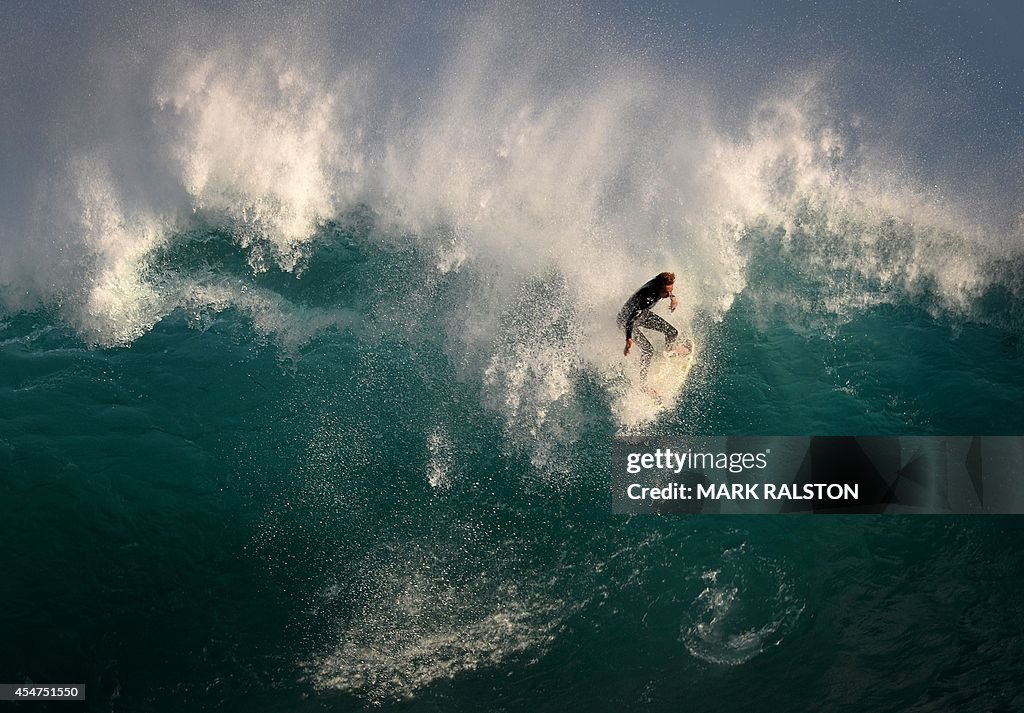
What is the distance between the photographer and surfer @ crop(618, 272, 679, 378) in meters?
10.7

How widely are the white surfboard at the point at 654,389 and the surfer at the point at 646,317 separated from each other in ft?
0.50

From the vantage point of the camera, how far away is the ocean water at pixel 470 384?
995 centimetres

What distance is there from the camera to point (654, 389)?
38.1 ft

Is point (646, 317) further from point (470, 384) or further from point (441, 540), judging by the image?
point (441, 540)

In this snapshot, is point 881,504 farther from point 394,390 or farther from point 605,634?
point 394,390

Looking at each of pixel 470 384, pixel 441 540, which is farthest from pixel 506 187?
pixel 441 540

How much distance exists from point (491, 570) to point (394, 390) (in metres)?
3.20
